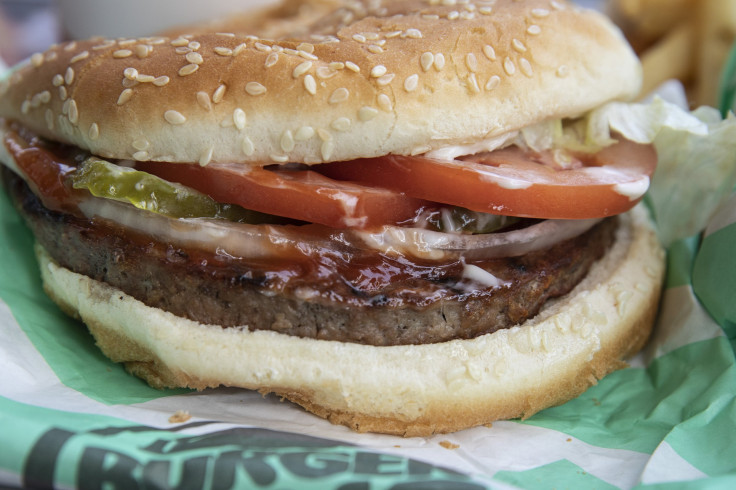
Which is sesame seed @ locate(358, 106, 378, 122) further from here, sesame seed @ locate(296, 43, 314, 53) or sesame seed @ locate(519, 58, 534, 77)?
sesame seed @ locate(519, 58, 534, 77)

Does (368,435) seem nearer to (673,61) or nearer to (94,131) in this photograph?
(94,131)

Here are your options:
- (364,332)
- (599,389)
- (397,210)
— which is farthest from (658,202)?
(364,332)

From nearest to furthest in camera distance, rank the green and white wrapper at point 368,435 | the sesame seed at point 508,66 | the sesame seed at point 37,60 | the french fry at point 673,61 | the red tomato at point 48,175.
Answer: the green and white wrapper at point 368,435 < the sesame seed at point 508,66 < the red tomato at point 48,175 < the sesame seed at point 37,60 < the french fry at point 673,61

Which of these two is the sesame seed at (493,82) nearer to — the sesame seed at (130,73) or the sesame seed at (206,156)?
the sesame seed at (206,156)

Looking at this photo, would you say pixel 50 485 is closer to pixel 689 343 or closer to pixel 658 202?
pixel 689 343

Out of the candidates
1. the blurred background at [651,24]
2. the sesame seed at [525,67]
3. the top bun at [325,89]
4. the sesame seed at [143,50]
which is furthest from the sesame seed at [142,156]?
the blurred background at [651,24]

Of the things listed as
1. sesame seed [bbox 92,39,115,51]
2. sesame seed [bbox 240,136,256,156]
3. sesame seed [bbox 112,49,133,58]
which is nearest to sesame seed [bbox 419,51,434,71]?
sesame seed [bbox 240,136,256,156]
